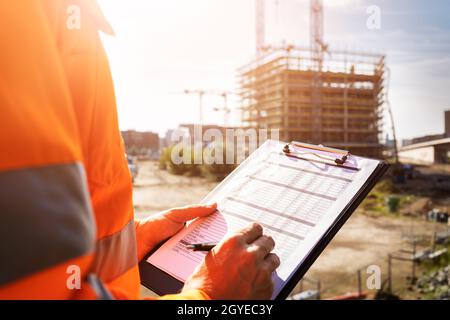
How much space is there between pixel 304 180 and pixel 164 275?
0.52 meters

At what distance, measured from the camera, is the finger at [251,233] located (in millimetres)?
933

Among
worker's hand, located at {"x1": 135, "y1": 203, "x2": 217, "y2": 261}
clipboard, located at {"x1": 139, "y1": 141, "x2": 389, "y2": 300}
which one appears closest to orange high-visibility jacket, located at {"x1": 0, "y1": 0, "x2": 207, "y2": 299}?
clipboard, located at {"x1": 139, "y1": 141, "x2": 389, "y2": 300}

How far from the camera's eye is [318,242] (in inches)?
40.7

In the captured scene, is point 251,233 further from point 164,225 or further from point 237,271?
point 164,225

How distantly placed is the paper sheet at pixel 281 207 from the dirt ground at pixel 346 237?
7301 millimetres

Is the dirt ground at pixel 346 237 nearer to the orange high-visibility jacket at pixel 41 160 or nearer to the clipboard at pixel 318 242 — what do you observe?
the clipboard at pixel 318 242

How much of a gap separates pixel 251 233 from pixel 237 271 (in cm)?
11

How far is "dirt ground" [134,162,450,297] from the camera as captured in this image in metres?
9.43

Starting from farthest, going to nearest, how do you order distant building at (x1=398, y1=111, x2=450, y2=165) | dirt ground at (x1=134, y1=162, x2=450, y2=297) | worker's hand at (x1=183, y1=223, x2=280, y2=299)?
distant building at (x1=398, y1=111, x2=450, y2=165) → dirt ground at (x1=134, y1=162, x2=450, y2=297) → worker's hand at (x1=183, y1=223, x2=280, y2=299)

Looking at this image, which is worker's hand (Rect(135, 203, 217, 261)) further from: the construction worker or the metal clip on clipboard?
the construction worker

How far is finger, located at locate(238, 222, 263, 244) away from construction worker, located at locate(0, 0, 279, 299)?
0.32m

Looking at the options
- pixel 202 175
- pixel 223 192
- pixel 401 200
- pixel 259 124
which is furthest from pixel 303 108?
pixel 223 192

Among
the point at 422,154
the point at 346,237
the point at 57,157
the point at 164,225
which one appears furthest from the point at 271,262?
the point at 422,154
